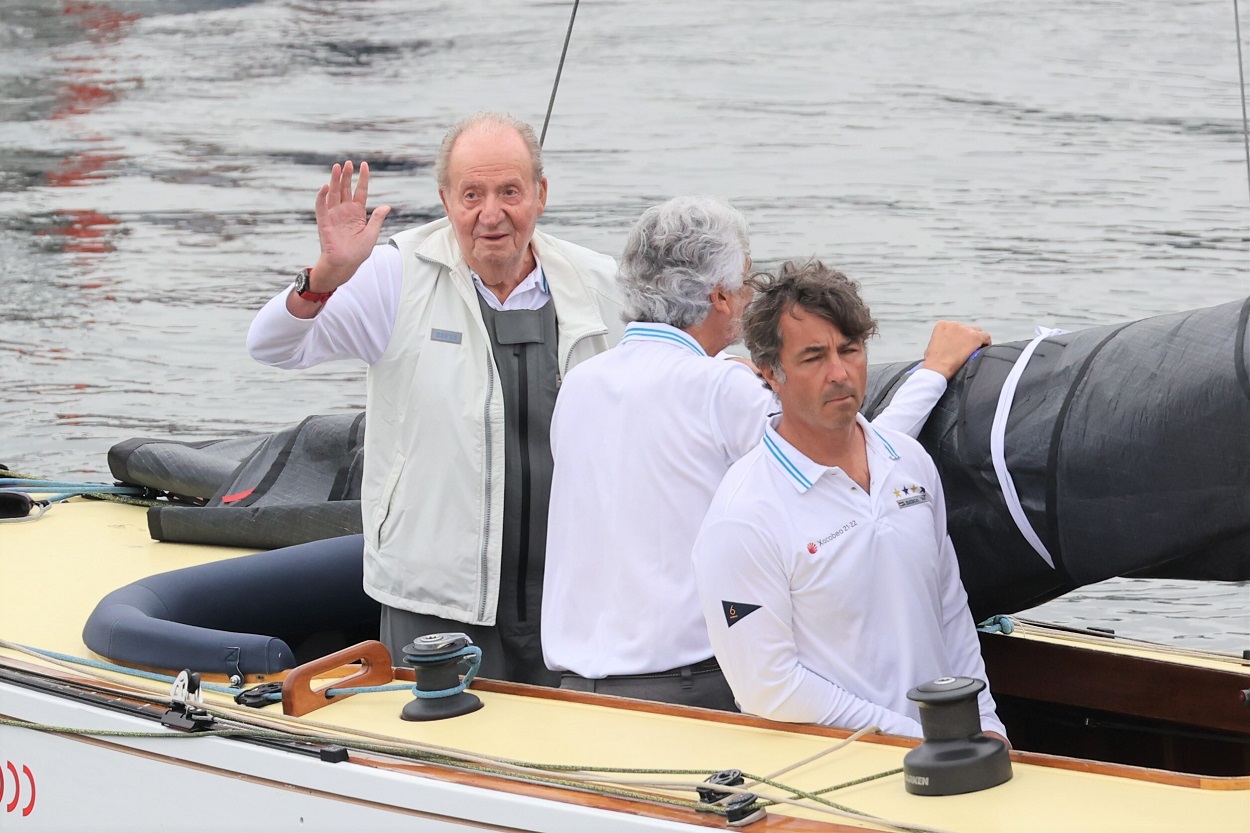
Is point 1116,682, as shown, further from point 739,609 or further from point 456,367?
point 456,367

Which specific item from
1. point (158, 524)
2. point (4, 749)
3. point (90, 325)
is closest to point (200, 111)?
point (90, 325)

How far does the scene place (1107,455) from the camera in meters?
2.29

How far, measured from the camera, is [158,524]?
4.00m

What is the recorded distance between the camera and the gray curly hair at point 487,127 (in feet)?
9.14

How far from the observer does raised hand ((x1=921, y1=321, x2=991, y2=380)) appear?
254 centimetres

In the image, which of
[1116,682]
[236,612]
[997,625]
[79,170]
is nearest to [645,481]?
[997,625]

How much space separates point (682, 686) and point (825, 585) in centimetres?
41

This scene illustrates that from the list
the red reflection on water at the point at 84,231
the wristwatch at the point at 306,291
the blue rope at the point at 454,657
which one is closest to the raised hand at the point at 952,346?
the blue rope at the point at 454,657

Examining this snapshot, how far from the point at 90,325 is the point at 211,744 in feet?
33.1

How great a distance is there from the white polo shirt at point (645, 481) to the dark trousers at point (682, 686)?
0.02 meters

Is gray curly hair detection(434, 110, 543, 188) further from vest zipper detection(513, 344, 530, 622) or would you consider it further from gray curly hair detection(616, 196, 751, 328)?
gray curly hair detection(616, 196, 751, 328)

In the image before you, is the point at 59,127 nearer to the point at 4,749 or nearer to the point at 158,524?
the point at 158,524

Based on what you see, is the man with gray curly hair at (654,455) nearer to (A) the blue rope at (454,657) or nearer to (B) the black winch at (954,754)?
(A) the blue rope at (454,657)

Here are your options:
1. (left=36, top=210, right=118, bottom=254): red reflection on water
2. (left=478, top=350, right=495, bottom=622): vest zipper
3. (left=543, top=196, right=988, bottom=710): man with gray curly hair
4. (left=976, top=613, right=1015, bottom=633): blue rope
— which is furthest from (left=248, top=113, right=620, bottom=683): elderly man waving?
(left=36, top=210, right=118, bottom=254): red reflection on water
